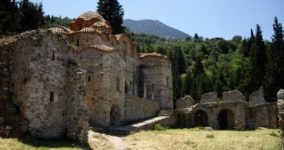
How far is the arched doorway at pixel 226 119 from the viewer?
35.8 m

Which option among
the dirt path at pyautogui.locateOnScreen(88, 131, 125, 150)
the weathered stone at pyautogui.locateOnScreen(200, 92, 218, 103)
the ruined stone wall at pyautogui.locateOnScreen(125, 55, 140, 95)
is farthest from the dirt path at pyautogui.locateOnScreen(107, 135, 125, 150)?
the weathered stone at pyautogui.locateOnScreen(200, 92, 218, 103)

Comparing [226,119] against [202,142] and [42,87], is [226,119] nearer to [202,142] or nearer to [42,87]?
[202,142]

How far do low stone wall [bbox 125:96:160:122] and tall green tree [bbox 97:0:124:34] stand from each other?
15754mm

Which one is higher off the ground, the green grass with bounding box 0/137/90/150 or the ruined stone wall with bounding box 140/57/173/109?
the ruined stone wall with bounding box 140/57/173/109

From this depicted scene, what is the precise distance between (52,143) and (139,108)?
15.5 m

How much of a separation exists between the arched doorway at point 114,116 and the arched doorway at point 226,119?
1317cm

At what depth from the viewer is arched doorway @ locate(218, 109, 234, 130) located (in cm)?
3582

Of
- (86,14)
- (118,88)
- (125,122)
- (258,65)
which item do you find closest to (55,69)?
(118,88)

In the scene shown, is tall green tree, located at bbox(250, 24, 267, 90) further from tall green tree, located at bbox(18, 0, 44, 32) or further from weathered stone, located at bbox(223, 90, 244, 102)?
tall green tree, located at bbox(18, 0, 44, 32)

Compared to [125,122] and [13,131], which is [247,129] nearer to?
[125,122]

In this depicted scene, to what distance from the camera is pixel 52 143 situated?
16500 mm

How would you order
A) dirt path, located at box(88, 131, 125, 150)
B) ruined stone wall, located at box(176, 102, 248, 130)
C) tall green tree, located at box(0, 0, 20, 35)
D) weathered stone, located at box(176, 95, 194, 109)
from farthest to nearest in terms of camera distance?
weathered stone, located at box(176, 95, 194, 109) → ruined stone wall, located at box(176, 102, 248, 130) → tall green tree, located at box(0, 0, 20, 35) → dirt path, located at box(88, 131, 125, 150)

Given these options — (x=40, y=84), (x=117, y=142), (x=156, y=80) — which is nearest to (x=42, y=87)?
(x=40, y=84)

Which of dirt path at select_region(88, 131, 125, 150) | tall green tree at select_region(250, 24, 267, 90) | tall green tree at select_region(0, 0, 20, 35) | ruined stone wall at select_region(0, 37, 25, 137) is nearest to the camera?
ruined stone wall at select_region(0, 37, 25, 137)
